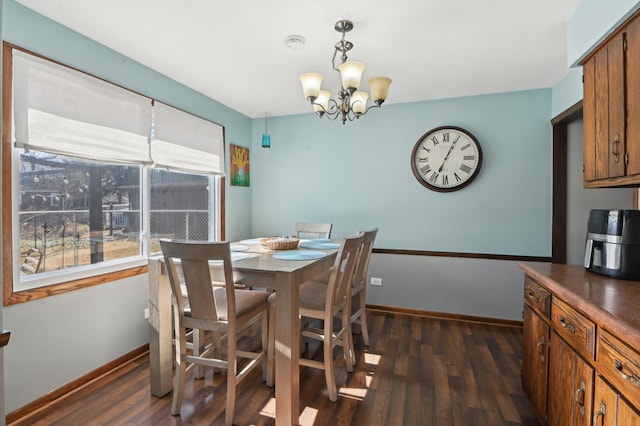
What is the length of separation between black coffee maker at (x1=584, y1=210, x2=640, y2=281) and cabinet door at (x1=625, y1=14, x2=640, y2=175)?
229 millimetres

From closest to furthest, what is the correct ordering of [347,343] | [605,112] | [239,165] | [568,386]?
[568,386]
[605,112]
[347,343]
[239,165]

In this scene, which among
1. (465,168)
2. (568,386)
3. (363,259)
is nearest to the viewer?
(568,386)

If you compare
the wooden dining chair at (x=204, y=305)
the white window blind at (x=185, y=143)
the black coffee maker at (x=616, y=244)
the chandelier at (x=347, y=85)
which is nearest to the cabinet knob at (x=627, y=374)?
the black coffee maker at (x=616, y=244)

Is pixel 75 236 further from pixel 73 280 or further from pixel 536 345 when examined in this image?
pixel 536 345

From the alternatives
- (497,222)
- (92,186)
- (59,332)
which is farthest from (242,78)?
(497,222)

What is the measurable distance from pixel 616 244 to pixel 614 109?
67 centimetres

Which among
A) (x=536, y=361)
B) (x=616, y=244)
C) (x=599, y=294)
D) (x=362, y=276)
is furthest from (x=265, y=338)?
(x=616, y=244)

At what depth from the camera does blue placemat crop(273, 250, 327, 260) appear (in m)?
2.20

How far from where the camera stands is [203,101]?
11.2ft

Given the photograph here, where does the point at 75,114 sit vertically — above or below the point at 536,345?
above

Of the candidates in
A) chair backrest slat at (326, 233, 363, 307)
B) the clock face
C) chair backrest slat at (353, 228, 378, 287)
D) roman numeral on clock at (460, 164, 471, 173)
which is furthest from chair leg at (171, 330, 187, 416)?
roman numeral on clock at (460, 164, 471, 173)

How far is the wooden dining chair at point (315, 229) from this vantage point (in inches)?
139

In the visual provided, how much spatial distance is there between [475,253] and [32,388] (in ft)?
12.3

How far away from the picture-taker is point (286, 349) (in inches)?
70.7
